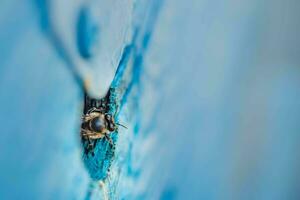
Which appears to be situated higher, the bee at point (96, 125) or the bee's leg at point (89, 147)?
the bee at point (96, 125)

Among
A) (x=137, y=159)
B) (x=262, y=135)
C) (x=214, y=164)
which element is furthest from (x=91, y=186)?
(x=262, y=135)

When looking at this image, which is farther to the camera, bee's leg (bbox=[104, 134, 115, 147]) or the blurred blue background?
bee's leg (bbox=[104, 134, 115, 147])

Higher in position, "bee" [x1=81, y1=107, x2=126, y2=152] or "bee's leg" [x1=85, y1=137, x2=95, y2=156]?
"bee" [x1=81, y1=107, x2=126, y2=152]

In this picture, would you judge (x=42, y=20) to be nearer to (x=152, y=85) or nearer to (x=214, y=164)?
(x=152, y=85)

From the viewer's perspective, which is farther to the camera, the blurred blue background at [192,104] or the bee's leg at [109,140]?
the bee's leg at [109,140]

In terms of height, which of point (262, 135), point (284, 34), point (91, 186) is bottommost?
point (91, 186)

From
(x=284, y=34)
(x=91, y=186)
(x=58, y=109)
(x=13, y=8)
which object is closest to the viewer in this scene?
(x=13, y=8)
